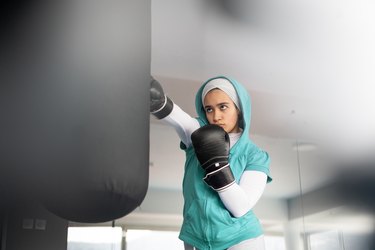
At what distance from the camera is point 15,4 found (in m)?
0.61

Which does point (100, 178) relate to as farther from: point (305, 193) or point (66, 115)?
point (305, 193)

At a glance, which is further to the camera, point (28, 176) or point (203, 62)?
point (203, 62)

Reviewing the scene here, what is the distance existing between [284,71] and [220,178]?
1163 millimetres

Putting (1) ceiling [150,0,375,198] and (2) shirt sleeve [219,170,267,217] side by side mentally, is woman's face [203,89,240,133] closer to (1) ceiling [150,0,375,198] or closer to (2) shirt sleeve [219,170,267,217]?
(2) shirt sleeve [219,170,267,217]

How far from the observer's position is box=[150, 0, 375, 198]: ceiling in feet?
5.38

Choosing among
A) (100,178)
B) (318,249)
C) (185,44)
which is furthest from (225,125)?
(318,249)

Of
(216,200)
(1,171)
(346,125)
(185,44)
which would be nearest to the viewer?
(1,171)

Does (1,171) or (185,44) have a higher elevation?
(185,44)

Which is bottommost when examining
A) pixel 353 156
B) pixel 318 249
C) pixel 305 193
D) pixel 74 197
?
pixel 74 197

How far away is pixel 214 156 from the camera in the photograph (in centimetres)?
90

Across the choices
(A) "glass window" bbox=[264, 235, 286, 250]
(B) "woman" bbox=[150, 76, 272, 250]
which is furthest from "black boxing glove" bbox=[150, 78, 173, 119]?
(A) "glass window" bbox=[264, 235, 286, 250]

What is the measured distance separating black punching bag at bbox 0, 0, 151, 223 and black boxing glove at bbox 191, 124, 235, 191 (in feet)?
0.77

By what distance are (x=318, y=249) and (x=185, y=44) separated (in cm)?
131

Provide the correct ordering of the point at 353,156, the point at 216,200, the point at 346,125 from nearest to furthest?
the point at 216,200 < the point at 346,125 < the point at 353,156
